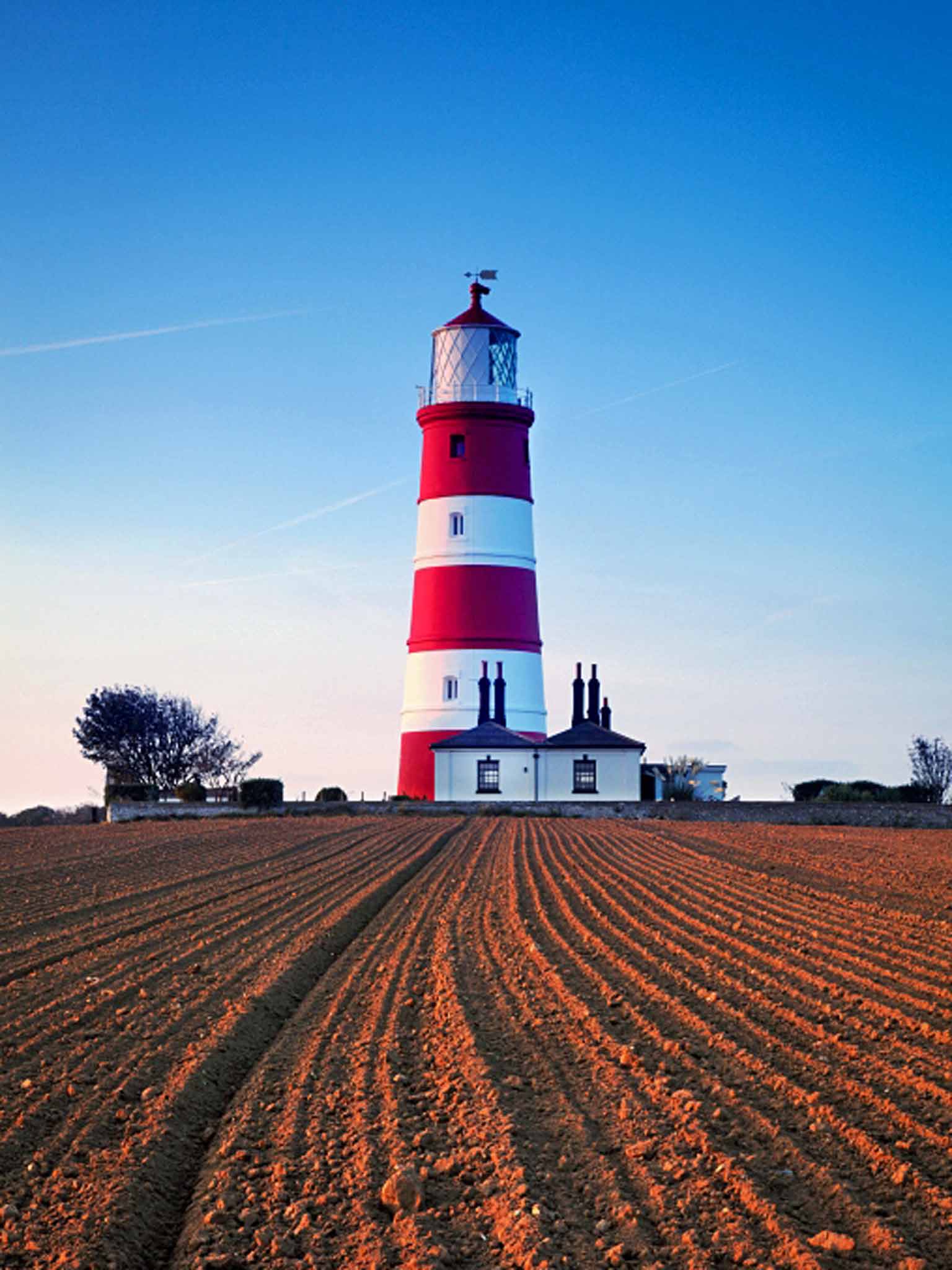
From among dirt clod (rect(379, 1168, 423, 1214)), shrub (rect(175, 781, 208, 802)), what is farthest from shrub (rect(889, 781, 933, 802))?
dirt clod (rect(379, 1168, 423, 1214))

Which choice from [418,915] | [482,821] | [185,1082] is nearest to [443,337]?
[482,821]

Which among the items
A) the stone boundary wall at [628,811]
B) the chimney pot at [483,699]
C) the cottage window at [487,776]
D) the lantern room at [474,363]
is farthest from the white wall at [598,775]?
the lantern room at [474,363]

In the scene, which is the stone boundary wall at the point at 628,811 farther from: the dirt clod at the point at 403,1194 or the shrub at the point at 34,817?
the dirt clod at the point at 403,1194

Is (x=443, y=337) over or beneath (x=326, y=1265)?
over

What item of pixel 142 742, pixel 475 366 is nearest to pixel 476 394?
pixel 475 366

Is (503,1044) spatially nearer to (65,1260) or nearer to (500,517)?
(65,1260)

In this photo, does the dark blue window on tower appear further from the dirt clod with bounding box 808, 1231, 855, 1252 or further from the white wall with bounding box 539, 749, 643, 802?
the dirt clod with bounding box 808, 1231, 855, 1252

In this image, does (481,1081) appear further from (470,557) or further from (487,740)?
(470,557)

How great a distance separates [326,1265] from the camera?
229 inches

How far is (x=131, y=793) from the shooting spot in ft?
158

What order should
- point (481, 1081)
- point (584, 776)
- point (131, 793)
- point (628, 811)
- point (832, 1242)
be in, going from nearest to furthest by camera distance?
point (832, 1242) → point (481, 1081) → point (628, 811) → point (584, 776) → point (131, 793)

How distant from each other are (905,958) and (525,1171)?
580 cm

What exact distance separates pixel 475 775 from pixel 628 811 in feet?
13.6

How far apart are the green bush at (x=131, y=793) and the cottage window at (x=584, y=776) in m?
13.6
